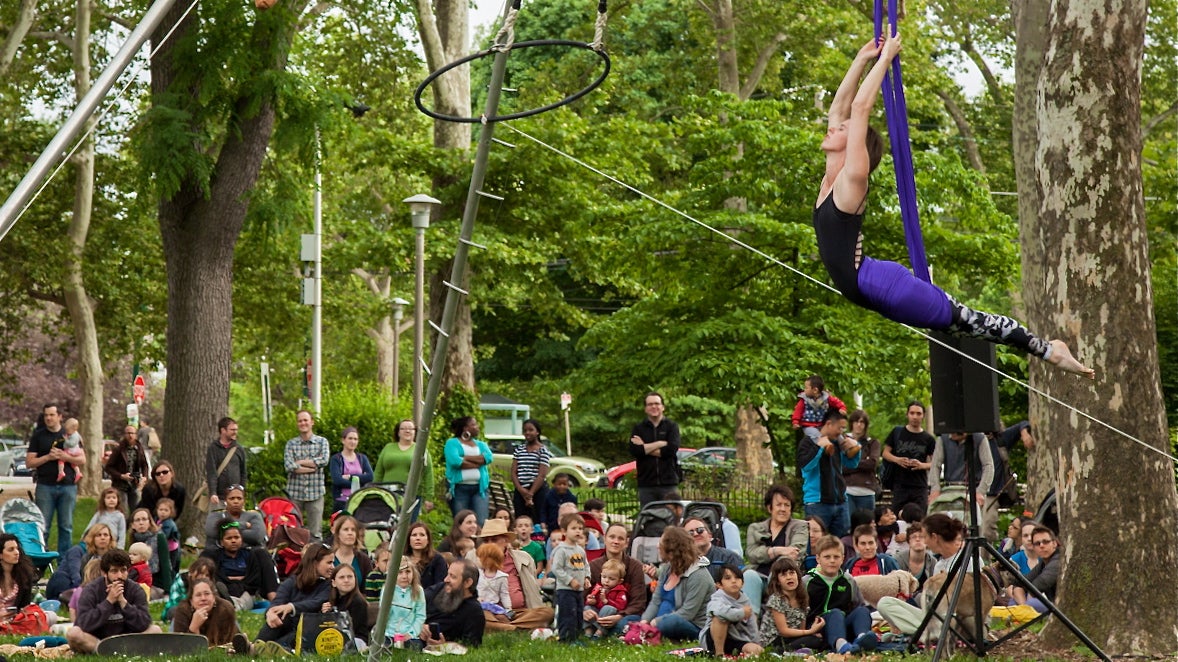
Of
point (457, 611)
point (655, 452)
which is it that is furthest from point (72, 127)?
point (655, 452)

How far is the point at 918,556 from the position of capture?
9383 millimetres

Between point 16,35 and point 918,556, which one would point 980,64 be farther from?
point 918,556

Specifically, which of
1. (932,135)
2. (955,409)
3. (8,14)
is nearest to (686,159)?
(932,135)

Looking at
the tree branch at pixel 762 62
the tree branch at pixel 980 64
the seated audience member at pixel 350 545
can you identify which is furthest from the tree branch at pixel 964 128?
the seated audience member at pixel 350 545

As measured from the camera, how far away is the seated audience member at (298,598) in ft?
27.1

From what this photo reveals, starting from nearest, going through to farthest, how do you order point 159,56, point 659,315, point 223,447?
point 223,447 < point 159,56 < point 659,315

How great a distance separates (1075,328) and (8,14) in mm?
17626

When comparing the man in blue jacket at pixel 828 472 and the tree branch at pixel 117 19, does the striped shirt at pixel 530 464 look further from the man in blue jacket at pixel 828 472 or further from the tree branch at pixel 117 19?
the tree branch at pixel 117 19

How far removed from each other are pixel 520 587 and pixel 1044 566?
3.54 metres

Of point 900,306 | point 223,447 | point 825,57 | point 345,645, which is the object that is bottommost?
point 345,645

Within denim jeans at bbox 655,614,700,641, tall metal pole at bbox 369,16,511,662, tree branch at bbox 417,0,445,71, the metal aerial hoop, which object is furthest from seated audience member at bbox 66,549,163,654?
tree branch at bbox 417,0,445,71

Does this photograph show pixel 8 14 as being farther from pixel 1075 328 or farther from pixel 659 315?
pixel 1075 328

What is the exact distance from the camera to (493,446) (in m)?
30.4

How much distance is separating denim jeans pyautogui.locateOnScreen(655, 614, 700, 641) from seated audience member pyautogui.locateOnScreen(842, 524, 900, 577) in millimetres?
1237
